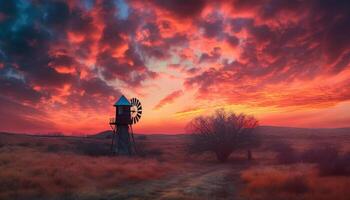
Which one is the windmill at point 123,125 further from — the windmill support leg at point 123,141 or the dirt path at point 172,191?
the dirt path at point 172,191

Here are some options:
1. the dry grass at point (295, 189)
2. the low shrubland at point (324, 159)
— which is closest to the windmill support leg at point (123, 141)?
the low shrubland at point (324, 159)

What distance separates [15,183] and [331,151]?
2752 centimetres

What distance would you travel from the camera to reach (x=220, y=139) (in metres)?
43.0

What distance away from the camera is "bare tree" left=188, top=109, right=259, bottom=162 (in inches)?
1689

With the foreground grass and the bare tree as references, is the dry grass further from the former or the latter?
the bare tree

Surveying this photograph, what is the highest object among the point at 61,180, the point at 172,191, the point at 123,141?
the point at 123,141

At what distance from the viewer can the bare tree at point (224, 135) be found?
42.9m

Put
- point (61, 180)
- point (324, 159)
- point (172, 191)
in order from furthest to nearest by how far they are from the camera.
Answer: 1. point (324, 159)
2. point (61, 180)
3. point (172, 191)

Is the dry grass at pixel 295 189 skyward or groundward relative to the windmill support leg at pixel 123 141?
groundward

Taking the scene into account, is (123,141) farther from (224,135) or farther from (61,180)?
(61,180)

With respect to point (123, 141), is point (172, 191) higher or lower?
lower

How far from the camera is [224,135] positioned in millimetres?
42906

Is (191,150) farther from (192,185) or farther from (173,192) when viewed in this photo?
(173,192)

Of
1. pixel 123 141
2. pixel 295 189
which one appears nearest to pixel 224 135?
pixel 123 141
